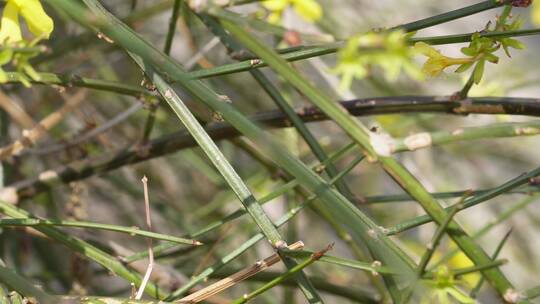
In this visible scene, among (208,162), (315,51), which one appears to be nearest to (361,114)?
(315,51)

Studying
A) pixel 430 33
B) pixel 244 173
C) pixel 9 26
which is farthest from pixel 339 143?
pixel 9 26

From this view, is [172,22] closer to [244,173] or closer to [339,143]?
[244,173]

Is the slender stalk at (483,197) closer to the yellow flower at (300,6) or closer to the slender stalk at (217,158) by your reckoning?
the slender stalk at (217,158)

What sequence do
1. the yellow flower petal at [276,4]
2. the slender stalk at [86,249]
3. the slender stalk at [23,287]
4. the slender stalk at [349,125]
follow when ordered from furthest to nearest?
the yellow flower petal at [276,4] < the slender stalk at [86,249] < the slender stalk at [23,287] < the slender stalk at [349,125]

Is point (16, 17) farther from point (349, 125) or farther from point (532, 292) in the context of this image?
point (532, 292)

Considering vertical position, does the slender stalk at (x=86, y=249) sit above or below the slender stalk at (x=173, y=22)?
below

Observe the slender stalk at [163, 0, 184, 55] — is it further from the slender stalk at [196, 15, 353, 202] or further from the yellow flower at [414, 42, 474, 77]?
the yellow flower at [414, 42, 474, 77]

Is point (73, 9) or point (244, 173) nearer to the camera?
point (73, 9)

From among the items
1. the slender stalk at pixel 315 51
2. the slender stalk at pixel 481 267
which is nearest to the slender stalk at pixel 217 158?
the slender stalk at pixel 315 51

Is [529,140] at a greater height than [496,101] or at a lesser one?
greater
